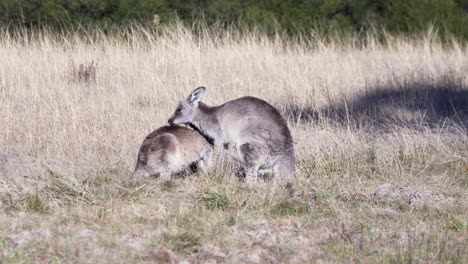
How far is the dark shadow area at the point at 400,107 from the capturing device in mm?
10500

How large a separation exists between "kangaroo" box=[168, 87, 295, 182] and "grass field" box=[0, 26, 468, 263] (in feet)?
0.71

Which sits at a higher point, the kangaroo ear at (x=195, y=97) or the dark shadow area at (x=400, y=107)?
the kangaroo ear at (x=195, y=97)

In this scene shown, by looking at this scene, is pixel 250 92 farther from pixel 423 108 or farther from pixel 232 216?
pixel 232 216

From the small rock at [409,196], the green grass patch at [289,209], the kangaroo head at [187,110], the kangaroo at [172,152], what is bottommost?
the small rock at [409,196]

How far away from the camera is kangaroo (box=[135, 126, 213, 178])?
282 inches

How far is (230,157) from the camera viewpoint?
7926mm

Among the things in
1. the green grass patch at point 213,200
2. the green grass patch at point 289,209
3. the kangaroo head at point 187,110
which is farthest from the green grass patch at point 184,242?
the kangaroo head at point 187,110

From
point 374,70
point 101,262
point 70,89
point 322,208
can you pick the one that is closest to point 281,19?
point 374,70

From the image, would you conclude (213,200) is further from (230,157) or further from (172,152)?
(230,157)

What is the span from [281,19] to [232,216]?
12831mm

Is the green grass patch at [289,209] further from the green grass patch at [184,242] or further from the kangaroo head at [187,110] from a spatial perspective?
the kangaroo head at [187,110]

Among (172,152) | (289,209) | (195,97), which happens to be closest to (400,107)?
(195,97)

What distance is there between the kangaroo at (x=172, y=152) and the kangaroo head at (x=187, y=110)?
413 millimetres

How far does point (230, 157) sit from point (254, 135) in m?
0.60
